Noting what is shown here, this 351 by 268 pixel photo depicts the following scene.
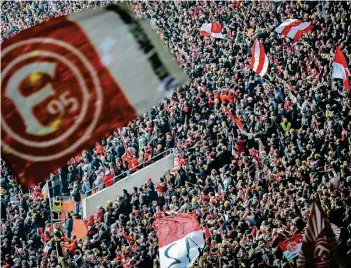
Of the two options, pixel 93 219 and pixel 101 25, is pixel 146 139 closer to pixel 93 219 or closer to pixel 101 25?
pixel 93 219

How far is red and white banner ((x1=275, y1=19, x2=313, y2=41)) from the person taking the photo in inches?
808

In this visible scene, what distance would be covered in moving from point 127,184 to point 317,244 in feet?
39.9

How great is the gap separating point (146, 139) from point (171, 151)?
1.15 metres

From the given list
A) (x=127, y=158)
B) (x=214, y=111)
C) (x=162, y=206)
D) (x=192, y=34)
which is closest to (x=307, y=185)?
(x=162, y=206)

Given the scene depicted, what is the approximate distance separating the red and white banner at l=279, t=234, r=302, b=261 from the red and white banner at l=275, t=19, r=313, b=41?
8558mm

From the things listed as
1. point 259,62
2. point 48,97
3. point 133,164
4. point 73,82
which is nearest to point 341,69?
point 259,62

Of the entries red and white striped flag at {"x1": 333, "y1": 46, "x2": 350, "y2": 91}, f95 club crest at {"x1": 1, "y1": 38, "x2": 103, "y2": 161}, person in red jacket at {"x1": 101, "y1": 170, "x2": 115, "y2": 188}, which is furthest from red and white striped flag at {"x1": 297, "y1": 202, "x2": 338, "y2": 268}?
person in red jacket at {"x1": 101, "y1": 170, "x2": 115, "y2": 188}

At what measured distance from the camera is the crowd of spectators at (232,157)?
14703 mm

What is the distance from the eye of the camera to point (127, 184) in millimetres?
21656

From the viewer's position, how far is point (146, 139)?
21906 millimetres

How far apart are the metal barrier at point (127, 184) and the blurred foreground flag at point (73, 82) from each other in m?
11.5

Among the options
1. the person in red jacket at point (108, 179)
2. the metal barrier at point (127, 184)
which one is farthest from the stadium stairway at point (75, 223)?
the person in red jacket at point (108, 179)

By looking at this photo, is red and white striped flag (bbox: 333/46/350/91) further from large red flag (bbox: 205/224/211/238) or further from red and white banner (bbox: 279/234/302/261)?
red and white banner (bbox: 279/234/302/261)

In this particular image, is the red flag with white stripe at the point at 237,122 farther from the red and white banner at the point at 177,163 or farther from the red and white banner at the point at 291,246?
the red and white banner at the point at 291,246
